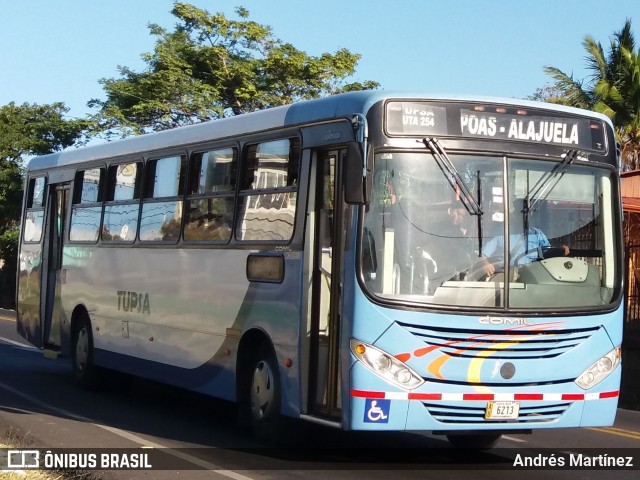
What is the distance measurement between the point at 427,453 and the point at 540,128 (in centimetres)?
325

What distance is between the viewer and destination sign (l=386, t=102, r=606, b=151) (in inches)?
355

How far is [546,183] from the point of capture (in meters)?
9.31

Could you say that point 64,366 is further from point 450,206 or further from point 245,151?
point 450,206

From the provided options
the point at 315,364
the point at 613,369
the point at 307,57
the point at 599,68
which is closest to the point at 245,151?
the point at 315,364

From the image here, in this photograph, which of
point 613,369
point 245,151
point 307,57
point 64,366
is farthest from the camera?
point 307,57

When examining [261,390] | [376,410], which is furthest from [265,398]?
[376,410]

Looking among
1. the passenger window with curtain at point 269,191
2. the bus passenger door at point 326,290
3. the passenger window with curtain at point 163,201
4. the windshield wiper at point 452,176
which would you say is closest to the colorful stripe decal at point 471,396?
the bus passenger door at point 326,290

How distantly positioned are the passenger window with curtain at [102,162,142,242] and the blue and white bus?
8.41 feet

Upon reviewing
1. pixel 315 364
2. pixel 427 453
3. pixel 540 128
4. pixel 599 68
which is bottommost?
pixel 427 453

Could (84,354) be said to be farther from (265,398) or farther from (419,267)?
(419,267)

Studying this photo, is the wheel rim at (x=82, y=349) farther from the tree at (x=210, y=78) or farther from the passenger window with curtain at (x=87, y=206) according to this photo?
the tree at (x=210, y=78)

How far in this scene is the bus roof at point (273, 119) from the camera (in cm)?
921

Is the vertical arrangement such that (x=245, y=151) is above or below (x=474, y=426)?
above

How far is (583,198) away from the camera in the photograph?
9.50 m
